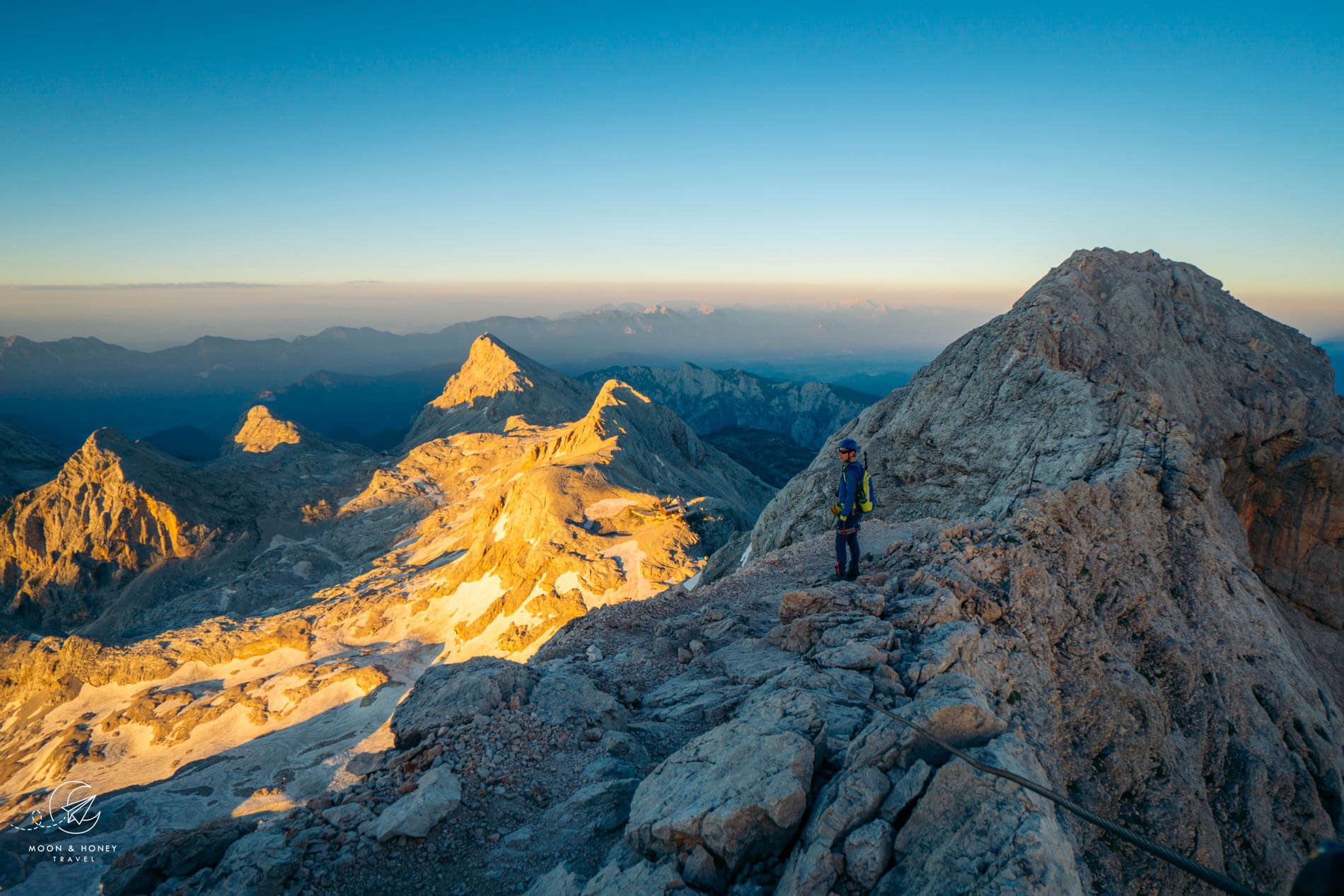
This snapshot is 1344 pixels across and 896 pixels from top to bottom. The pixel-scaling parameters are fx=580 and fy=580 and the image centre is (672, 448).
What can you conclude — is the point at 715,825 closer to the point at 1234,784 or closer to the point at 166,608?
the point at 1234,784

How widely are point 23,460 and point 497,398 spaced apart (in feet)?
223

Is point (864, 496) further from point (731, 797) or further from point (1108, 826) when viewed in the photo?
point (1108, 826)

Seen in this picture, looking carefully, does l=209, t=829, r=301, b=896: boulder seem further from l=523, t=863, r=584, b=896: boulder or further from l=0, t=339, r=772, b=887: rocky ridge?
l=523, t=863, r=584, b=896: boulder

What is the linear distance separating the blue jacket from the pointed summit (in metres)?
96.7

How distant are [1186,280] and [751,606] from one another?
18806mm

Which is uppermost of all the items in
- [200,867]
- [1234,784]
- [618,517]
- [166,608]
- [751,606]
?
[751,606]

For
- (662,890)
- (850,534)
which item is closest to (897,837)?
(662,890)

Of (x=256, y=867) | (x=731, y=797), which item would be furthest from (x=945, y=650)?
(x=256, y=867)

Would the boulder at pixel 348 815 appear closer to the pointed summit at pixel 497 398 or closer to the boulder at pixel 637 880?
the boulder at pixel 637 880

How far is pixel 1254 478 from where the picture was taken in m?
17.5

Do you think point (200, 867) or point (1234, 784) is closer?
point (200, 867)

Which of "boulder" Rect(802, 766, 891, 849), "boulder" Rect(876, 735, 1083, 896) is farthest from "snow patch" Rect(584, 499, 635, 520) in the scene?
"boulder" Rect(876, 735, 1083, 896)

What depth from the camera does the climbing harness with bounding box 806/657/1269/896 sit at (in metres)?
3.58

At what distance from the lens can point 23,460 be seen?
84125mm
